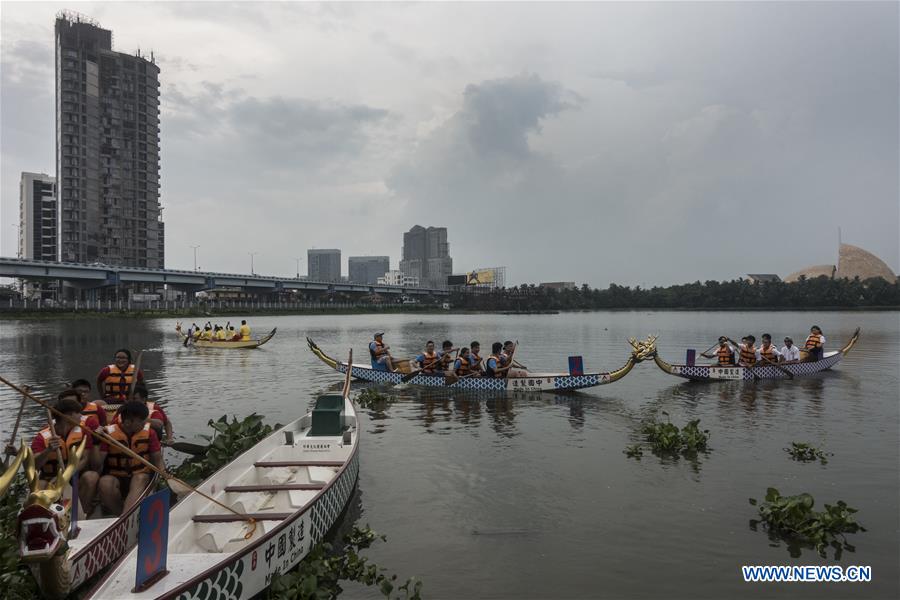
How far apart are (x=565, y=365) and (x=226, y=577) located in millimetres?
29146

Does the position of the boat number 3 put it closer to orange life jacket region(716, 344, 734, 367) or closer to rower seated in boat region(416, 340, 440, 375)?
rower seated in boat region(416, 340, 440, 375)

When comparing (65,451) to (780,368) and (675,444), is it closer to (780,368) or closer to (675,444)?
(675,444)

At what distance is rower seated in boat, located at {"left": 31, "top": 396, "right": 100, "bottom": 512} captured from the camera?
794 centimetres

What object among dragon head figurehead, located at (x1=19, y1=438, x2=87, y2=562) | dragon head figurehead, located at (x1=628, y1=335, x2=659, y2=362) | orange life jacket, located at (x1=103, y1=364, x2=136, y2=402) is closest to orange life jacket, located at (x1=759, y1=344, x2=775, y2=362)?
dragon head figurehead, located at (x1=628, y1=335, x2=659, y2=362)

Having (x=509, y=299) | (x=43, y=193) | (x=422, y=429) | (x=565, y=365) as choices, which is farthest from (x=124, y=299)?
(x=422, y=429)

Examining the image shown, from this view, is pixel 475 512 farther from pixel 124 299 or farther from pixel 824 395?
pixel 124 299

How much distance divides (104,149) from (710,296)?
488 feet

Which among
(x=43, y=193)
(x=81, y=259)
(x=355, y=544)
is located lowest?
(x=355, y=544)

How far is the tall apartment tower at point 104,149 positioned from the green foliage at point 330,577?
138103 mm

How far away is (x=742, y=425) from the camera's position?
16391mm

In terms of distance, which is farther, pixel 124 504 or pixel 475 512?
pixel 475 512

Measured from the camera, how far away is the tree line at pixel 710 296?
121625 mm

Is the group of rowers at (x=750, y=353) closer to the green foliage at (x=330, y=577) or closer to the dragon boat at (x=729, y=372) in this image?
the dragon boat at (x=729, y=372)
